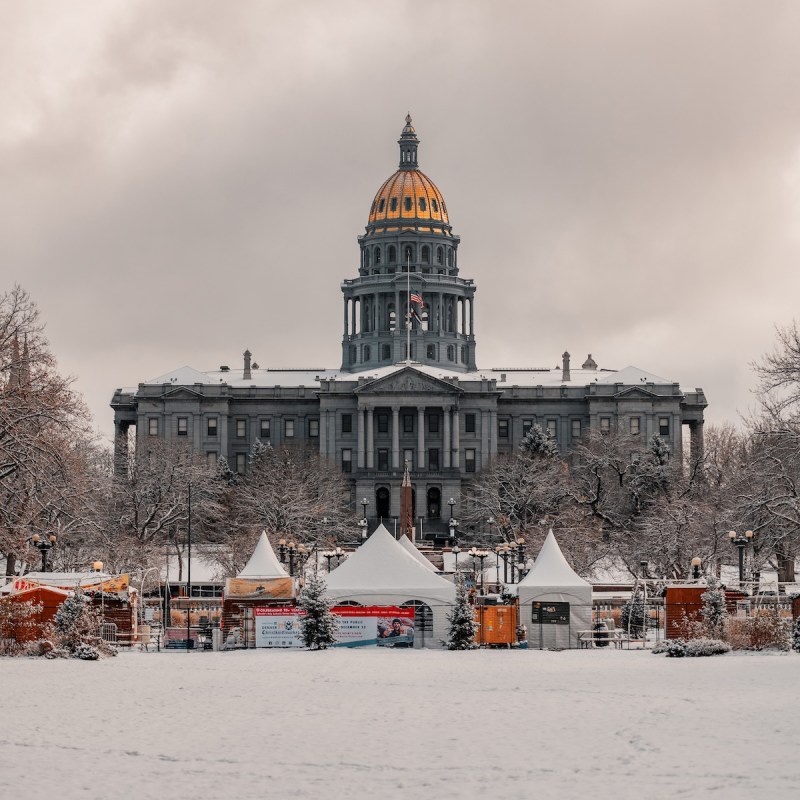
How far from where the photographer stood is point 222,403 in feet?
484

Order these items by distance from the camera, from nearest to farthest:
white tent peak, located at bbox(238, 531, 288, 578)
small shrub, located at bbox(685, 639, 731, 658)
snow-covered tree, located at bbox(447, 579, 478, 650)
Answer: small shrub, located at bbox(685, 639, 731, 658) → snow-covered tree, located at bbox(447, 579, 478, 650) → white tent peak, located at bbox(238, 531, 288, 578)

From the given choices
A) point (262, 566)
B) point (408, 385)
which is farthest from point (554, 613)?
point (408, 385)

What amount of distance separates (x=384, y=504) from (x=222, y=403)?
16.8m

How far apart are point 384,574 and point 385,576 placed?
109mm

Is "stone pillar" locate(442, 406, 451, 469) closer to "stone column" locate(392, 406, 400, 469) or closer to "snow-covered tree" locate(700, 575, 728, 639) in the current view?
"stone column" locate(392, 406, 400, 469)

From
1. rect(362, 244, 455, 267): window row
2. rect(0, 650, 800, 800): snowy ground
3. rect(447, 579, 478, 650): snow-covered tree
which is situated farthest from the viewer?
rect(362, 244, 455, 267): window row

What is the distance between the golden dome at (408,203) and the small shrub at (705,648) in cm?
14178

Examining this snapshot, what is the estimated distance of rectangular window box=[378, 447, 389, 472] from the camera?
480ft

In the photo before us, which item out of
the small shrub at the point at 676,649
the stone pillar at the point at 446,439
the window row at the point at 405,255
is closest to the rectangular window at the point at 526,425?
the stone pillar at the point at 446,439

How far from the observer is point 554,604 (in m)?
48.4

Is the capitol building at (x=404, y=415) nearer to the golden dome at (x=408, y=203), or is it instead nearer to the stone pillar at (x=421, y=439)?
the stone pillar at (x=421, y=439)

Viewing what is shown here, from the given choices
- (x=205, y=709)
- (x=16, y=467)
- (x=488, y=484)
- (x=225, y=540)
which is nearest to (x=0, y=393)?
(x=16, y=467)

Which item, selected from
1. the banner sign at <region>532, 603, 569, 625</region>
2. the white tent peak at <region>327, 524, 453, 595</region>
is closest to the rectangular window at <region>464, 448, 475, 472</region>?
the white tent peak at <region>327, 524, 453, 595</region>

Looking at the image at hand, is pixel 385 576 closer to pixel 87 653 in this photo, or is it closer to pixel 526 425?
pixel 87 653
